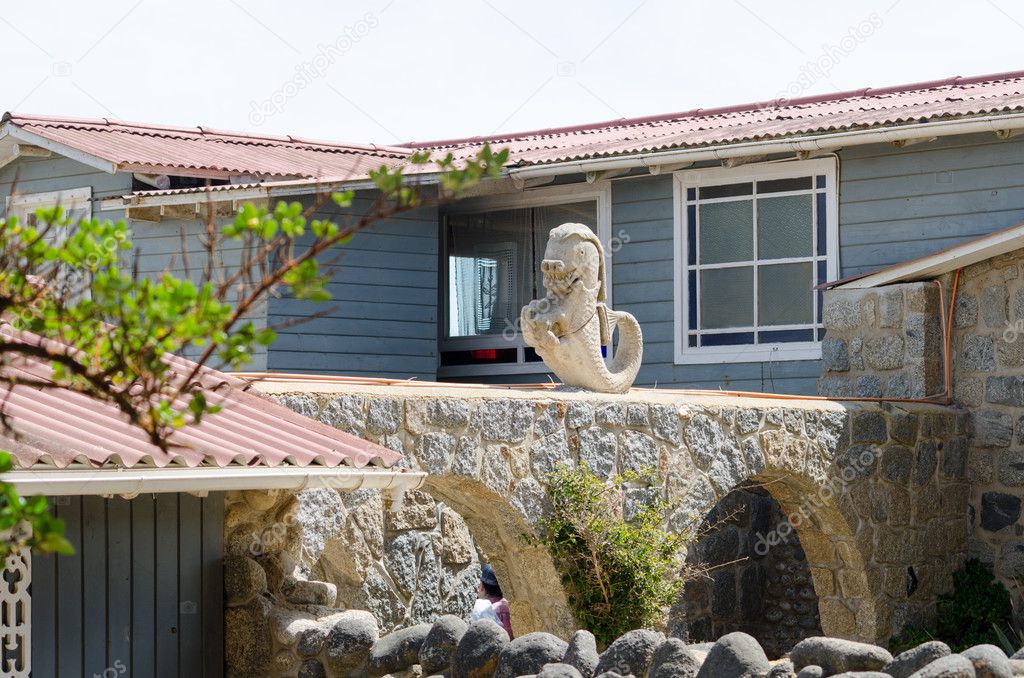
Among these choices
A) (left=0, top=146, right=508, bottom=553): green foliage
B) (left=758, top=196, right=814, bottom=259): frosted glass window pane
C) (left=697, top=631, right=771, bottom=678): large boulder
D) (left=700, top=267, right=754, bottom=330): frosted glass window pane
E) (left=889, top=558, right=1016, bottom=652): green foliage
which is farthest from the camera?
(left=700, top=267, right=754, bottom=330): frosted glass window pane

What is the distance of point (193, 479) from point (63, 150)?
8.68m

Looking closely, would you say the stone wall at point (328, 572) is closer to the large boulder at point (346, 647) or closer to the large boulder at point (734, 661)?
the large boulder at point (346, 647)

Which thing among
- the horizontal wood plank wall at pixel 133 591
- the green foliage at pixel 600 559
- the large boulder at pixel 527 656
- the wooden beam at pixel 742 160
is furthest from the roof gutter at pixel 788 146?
the horizontal wood plank wall at pixel 133 591

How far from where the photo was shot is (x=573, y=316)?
832 cm

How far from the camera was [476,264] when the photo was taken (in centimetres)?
1383

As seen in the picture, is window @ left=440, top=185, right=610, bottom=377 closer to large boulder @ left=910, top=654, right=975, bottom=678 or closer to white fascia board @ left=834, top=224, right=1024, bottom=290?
white fascia board @ left=834, top=224, right=1024, bottom=290

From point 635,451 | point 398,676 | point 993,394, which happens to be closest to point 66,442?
point 398,676

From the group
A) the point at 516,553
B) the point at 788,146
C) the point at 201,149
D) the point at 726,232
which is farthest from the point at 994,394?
the point at 201,149

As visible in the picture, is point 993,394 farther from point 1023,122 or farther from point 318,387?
point 318,387

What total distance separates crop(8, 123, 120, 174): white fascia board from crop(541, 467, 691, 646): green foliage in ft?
20.3

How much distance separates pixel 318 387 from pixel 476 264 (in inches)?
267

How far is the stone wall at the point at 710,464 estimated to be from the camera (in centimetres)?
756

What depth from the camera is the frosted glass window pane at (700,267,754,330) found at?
39.3ft

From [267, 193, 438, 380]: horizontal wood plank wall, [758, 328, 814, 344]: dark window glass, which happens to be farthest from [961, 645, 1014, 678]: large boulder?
[267, 193, 438, 380]: horizontal wood plank wall
